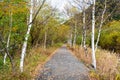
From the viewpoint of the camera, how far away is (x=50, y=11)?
3106 centimetres

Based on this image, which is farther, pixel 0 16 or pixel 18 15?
pixel 18 15

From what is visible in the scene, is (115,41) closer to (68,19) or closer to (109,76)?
(68,19)

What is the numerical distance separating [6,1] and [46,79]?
411 centimetres

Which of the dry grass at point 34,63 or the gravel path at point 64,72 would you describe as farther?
the dry grass at point 34,63

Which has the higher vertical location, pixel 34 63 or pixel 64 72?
pixel 34 63

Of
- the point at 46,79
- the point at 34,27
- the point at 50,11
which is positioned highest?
the point at 50,11

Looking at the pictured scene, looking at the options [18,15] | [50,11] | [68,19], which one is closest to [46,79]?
[18,15]

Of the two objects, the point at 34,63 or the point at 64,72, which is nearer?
the point at 64,72

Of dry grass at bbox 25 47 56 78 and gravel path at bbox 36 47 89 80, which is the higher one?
dry grass at bbox 25 47 56 78

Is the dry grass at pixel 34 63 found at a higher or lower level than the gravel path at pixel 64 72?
higher

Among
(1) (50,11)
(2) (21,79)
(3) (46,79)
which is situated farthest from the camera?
(1) (50,11)

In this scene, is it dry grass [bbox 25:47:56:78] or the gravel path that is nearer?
the gravel path

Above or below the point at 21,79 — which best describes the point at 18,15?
above

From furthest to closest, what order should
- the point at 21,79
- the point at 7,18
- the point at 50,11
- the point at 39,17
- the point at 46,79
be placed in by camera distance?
the point at 50,11
the point at 39,17
the point at 7,18
the point at 46,79
the point at 21,79
